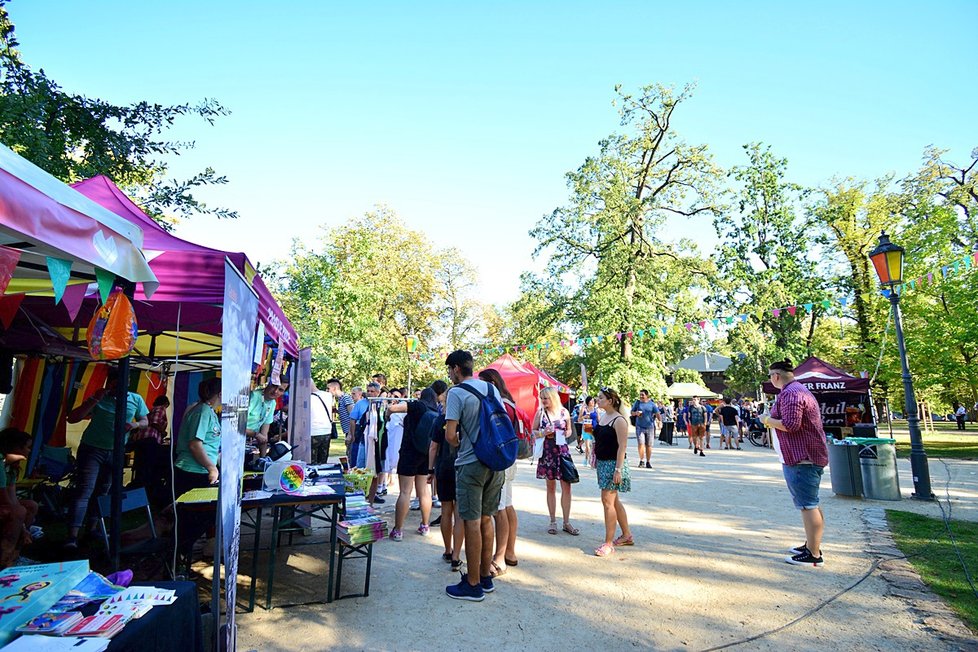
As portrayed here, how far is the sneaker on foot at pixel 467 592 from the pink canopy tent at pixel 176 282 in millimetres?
2670

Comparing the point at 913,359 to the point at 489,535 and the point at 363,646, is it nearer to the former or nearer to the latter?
the point at 489,535

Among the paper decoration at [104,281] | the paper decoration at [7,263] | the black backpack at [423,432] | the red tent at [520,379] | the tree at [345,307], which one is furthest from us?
the tree at [345,307]

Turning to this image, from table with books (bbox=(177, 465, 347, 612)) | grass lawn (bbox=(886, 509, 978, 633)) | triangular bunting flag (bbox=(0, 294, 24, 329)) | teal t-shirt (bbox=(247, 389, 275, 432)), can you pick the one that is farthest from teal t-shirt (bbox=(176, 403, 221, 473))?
grass lawn (bbox=(886, 509, 978, 633))

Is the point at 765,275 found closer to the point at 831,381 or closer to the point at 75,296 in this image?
the point at 831,381

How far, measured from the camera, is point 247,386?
3506mm

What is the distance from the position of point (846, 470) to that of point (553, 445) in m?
5.43

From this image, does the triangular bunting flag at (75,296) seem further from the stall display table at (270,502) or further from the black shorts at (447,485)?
the black shorts at (447,485)

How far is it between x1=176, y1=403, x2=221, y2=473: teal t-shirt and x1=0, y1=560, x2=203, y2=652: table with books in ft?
7.01

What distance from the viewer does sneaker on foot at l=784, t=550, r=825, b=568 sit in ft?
16.3

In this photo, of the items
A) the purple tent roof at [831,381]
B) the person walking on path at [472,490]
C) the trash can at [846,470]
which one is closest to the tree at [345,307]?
the person walking on path at [472,490]

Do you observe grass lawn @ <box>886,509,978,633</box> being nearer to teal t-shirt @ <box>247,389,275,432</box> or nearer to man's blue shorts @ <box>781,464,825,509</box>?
man's blue shorts @ <box>781,464,825,509</box>

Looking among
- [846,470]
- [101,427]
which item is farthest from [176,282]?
[846,470]

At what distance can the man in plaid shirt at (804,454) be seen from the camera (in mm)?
4805

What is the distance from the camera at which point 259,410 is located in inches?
304
